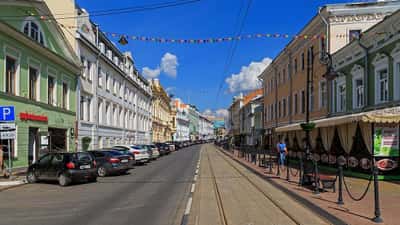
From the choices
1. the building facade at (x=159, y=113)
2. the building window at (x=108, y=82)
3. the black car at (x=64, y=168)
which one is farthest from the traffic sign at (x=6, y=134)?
the building facade at (x=159, y=113)

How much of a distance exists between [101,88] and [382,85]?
83.9 feet

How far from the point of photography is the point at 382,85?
809 inches

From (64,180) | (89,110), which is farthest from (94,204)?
(89,110)

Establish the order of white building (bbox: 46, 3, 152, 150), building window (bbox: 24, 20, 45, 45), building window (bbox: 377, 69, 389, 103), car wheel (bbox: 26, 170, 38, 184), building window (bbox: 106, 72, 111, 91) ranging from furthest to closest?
building window (bbox: 106, 72, 111, 91), white building (bbox: 46, 3, 152, 150), building window (bbox: 24, 20, 45, 45), building window (bbox: 377, 69, 389, 103), car wheel (bbox: 26, 170, 38, 184)

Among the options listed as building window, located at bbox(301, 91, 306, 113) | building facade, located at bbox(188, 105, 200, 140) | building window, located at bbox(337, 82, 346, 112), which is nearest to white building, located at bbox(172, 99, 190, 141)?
building facade, located at bbox(188, 105, 200, 140)

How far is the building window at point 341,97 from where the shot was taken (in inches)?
1001

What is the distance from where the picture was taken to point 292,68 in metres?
38.2

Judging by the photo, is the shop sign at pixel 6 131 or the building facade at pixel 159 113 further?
the building facade at pixel 159 113

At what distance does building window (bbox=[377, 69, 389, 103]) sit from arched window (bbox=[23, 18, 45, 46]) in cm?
1976

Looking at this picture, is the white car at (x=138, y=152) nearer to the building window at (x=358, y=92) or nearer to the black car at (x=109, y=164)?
the black car at (x=109, y=164)

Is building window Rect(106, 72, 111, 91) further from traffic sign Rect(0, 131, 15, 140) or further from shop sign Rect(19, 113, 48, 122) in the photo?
traffic sign Rect(0, 131, 15, 140)

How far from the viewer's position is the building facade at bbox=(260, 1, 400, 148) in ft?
89.6

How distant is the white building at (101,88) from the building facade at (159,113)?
1806cm

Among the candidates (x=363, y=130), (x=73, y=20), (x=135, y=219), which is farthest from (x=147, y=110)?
(x=135, y=219)
